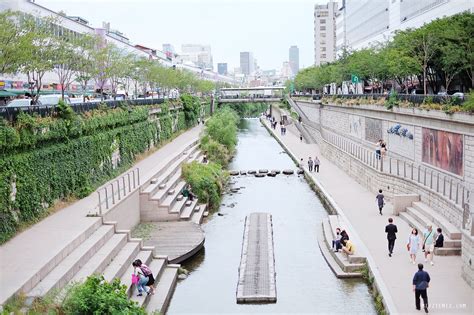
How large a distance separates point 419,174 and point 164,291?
54.4 ft

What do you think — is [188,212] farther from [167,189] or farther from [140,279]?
[140,279]

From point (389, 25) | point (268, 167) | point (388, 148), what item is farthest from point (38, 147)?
point (389, 25)

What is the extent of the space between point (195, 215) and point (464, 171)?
14.1m

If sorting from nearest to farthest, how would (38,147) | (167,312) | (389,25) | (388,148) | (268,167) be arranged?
(167,312), (38,147), (388,148), (268,167), (389,25)

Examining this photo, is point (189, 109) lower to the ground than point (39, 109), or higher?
lower

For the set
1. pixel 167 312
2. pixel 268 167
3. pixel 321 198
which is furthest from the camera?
pixel 268 167

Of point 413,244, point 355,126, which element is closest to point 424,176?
point 413,244

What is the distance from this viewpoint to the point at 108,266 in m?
20.8

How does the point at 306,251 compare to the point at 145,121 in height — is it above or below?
below

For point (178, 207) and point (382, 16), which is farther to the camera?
point (382, 16)

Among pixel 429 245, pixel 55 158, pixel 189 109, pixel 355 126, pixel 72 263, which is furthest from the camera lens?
pixel 189 109

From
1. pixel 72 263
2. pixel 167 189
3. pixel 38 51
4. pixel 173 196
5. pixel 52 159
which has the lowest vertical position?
pixel 173 196

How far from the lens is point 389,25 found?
293ft

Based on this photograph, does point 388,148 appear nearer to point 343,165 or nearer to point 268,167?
point 343,165
